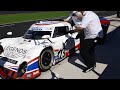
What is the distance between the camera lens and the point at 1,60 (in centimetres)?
Result: 525

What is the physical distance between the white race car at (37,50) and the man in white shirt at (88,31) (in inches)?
38.7

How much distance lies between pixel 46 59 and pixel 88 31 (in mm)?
1420

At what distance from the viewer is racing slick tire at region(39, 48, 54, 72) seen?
17.3ft

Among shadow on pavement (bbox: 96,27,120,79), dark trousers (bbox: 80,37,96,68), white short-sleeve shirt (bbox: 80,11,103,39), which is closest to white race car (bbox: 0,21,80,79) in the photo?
dark trousers (bbox: 80,37,96,68)

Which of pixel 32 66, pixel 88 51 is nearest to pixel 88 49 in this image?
pixel 88 51

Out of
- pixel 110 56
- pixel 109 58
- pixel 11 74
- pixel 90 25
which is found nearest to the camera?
pixel 11 74

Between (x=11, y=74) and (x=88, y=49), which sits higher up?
(x=88, y=49)

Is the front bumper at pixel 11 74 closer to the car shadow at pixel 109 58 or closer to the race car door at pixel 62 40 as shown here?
the race car door at pixel 62 40

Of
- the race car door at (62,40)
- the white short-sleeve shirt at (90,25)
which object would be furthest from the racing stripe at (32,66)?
the white short-sleeve shirt at (90,25)

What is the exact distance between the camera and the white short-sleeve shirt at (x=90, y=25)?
16.4 feet

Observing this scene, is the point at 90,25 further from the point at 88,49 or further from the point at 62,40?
the point at 62,40

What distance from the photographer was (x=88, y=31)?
5.18 metres
